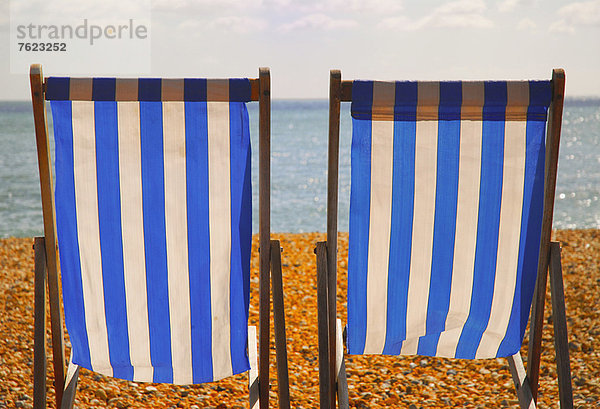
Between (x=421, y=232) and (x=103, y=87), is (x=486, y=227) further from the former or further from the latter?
(x=103, y=87)

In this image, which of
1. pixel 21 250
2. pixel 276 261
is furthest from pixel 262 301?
pixel 21 250

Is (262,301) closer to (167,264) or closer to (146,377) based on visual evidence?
(167,264)

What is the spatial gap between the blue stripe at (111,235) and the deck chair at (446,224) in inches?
28.2

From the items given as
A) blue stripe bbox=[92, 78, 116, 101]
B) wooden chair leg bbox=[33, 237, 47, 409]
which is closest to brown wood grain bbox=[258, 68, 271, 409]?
blue stripe bbox=[92, 78, 116, 101]

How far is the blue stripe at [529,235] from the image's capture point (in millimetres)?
2100

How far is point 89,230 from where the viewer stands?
2.13 meters

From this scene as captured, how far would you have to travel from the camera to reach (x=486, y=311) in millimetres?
2266

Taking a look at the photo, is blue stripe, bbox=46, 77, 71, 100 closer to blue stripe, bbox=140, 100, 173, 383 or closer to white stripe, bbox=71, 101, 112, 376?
white stripe, bbox=71, 101, 112, 376

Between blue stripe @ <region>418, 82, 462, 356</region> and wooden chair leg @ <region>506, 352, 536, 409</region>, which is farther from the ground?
blue stripe @ <region>418, 82, 462, 356</region>

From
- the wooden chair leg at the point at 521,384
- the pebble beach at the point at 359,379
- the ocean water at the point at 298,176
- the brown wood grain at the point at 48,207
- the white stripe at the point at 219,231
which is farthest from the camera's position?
the ocean water at the point at 298,176

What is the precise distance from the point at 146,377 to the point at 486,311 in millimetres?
1287

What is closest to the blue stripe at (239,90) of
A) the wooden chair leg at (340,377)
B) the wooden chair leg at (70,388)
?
the wooden chair leg at (340,377)

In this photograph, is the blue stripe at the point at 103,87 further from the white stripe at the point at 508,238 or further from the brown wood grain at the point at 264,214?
the white stripe at the point at 508,238

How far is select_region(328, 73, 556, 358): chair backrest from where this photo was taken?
2.04 metres
